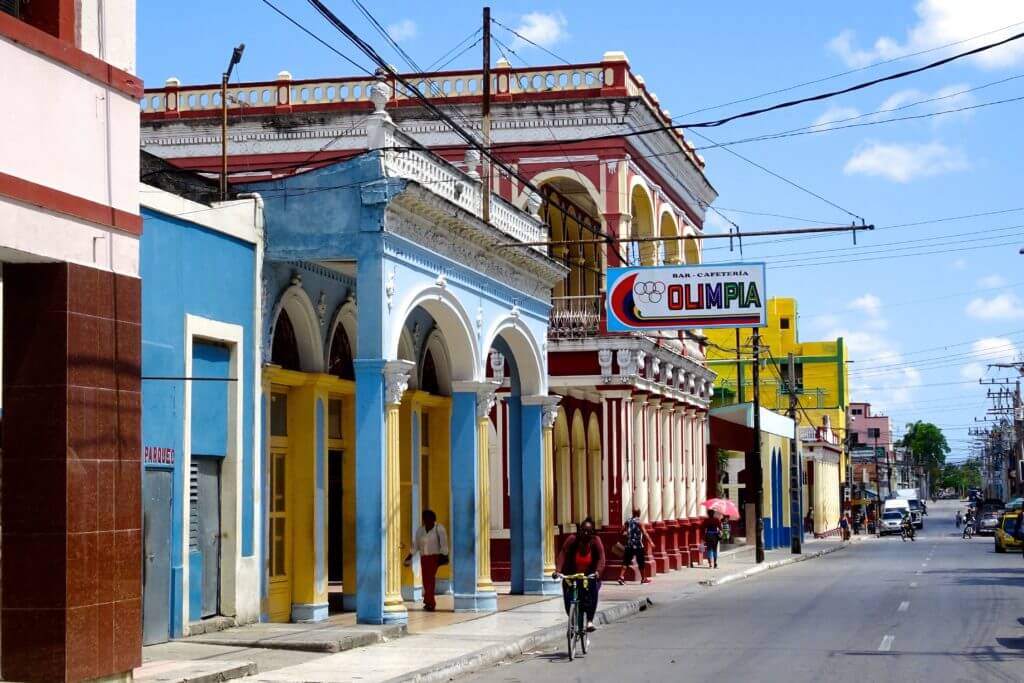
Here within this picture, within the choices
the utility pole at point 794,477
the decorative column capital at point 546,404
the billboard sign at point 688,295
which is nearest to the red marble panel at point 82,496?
the decorative column capital at point 546,404

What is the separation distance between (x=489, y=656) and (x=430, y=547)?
527 centimetres

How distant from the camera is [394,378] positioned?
20.2 meters

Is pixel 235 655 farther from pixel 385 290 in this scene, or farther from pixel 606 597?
pixel 606 597

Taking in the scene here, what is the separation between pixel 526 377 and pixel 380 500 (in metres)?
7.92

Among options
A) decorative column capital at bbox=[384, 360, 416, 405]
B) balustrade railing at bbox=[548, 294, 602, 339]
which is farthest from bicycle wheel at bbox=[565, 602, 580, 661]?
balustrade railing at bbox=[548, 294, 602, 339]

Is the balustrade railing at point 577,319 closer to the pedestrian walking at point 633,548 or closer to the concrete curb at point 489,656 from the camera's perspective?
the pedestrian walking at point 633,548

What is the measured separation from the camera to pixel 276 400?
21.1 meters

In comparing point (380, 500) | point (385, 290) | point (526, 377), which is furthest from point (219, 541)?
point (526, 377)

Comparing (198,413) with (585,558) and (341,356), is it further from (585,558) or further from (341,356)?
(341,356)

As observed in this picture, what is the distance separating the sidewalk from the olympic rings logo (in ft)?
18.6

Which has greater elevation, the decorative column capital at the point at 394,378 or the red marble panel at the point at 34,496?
the decorative column capital at the point at 394,378

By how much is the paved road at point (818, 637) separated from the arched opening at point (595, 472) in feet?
11.4

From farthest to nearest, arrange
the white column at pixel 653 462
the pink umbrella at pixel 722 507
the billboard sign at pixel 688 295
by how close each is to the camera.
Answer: the pink umbrella at pixel 722 507 → the white column at pixel 653 462 → the billboard sign at pixel 688 295

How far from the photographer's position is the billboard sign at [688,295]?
27.7m
